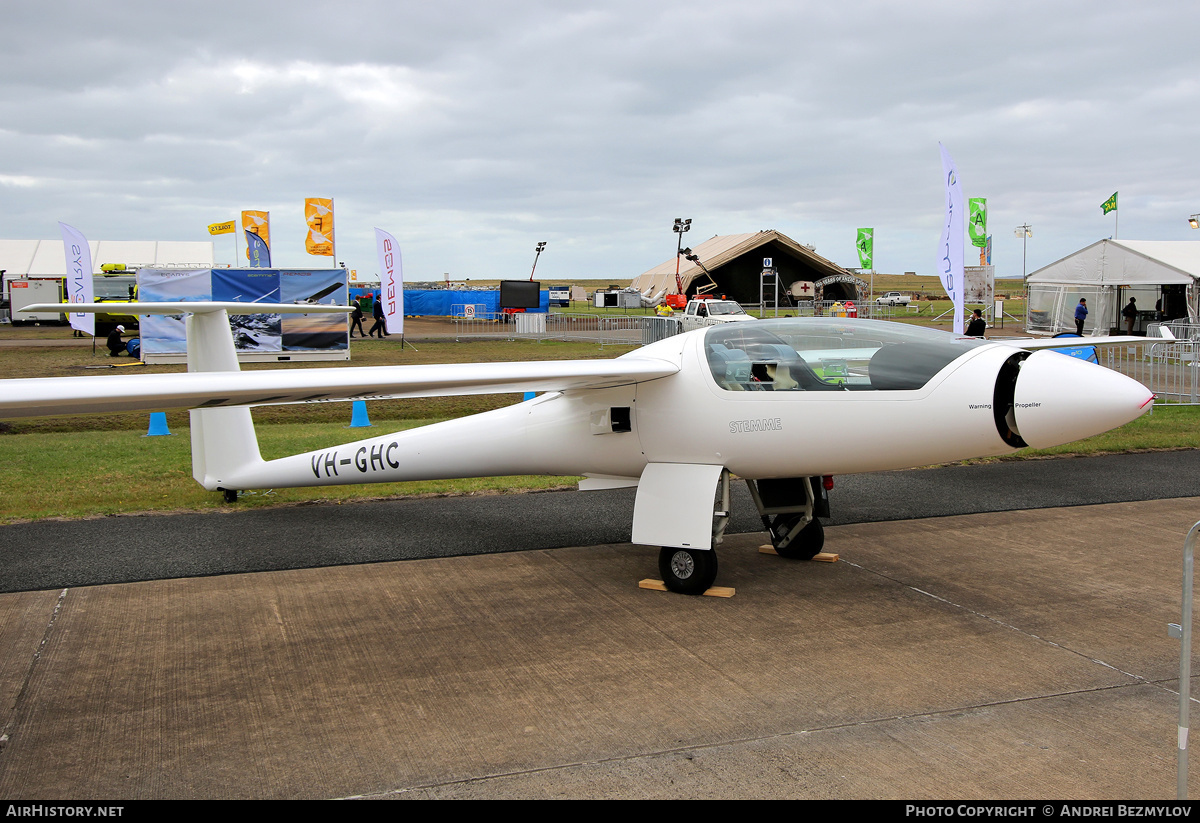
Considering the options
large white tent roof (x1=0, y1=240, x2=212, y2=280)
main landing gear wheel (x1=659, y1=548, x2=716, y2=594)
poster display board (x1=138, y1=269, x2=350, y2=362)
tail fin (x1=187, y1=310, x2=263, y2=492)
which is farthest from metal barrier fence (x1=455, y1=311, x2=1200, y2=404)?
large white tent roof (x1=0, y1=240, x2=212, y2=280)

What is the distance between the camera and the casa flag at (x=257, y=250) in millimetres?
37312

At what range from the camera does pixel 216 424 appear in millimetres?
9070

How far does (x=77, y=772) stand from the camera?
13.6 feet

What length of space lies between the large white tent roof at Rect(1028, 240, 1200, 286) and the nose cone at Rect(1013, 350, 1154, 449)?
27.2 meters

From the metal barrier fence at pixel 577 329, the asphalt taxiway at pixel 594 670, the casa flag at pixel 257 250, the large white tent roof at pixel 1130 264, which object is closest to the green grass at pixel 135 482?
the asphalt taxiway at pixel 594 670

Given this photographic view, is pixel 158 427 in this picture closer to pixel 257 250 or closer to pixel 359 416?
pixel 359 416

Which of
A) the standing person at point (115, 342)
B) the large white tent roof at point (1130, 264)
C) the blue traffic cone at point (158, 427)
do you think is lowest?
the blue traffic cone at point (158, 427)

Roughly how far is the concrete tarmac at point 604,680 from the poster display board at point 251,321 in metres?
21.9

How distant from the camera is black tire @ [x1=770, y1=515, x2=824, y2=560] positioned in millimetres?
7637

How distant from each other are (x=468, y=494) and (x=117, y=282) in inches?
A: 1726

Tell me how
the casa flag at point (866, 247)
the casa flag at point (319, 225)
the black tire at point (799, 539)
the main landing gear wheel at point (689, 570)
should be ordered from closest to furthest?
the main landing gear wheel at point (689, 570), the black tire at point (799, 539), the casa flag at point (319, 225), the casa flag at point (866, 247)

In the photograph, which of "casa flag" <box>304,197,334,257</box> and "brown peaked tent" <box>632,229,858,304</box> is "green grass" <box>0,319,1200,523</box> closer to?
"casa flag" <box>304,197,334,257</box>

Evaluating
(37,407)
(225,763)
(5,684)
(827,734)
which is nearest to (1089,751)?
(827,734)

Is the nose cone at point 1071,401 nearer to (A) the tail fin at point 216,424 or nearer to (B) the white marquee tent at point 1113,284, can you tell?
(A) the tail fin at point 216,424
